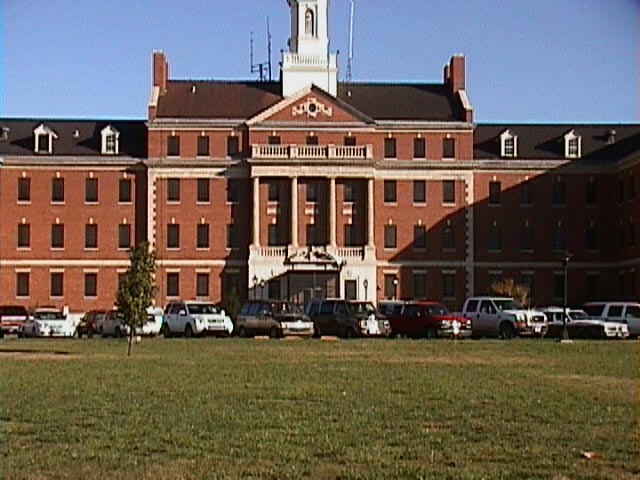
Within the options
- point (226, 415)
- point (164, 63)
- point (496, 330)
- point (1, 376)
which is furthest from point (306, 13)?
point (226, 415)

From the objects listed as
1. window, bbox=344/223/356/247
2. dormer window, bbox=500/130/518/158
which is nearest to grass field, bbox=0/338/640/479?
window, bbox=344/223/356/247

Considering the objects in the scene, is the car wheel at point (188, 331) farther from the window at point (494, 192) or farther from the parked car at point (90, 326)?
the window at point (494, 192)

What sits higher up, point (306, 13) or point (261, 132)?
point (306, 13)

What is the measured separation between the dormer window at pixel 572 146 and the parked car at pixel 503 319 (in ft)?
95.7

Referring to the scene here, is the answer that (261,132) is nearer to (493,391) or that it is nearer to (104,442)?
(493,391)

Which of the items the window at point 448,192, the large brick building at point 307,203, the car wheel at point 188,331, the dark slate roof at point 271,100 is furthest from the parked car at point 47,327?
the window at point 448,192

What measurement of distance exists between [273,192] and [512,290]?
49.5 ft

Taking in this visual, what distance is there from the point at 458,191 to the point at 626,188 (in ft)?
31.9

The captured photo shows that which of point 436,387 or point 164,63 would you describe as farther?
point 164,63

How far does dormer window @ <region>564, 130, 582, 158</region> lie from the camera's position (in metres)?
80.6

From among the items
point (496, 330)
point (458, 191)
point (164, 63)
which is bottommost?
point (496, 330)

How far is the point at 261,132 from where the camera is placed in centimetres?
7850

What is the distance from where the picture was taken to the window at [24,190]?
3110 inches

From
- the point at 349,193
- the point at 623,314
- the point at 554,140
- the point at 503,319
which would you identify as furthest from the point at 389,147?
the point at 503,319
